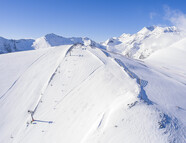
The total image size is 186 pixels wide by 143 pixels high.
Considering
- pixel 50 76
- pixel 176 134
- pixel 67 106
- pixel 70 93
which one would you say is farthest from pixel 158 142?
pixel 50 76

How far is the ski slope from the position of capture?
4711 mm

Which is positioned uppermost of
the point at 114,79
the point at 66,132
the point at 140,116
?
the point at 114,79

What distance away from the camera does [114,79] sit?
8.73 metres

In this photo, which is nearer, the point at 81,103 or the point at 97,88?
the point at 81,103

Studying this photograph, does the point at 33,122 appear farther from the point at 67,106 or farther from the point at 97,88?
the point at 97,88

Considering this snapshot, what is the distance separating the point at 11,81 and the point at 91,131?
1121cm

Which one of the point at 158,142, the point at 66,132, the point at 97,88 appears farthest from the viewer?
the point at 97,88

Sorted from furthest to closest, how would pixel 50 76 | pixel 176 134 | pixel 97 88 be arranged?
pixel 50 76 → pixel 97 88 → pixel 176 134

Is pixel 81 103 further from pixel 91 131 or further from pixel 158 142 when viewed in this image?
pixel 158 142

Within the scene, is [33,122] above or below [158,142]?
below

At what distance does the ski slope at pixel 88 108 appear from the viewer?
4711mm

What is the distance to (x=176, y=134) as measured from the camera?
4.58m

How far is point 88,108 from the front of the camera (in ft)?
22.3

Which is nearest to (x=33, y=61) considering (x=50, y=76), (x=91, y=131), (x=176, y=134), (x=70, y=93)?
(x=50, y=76)
